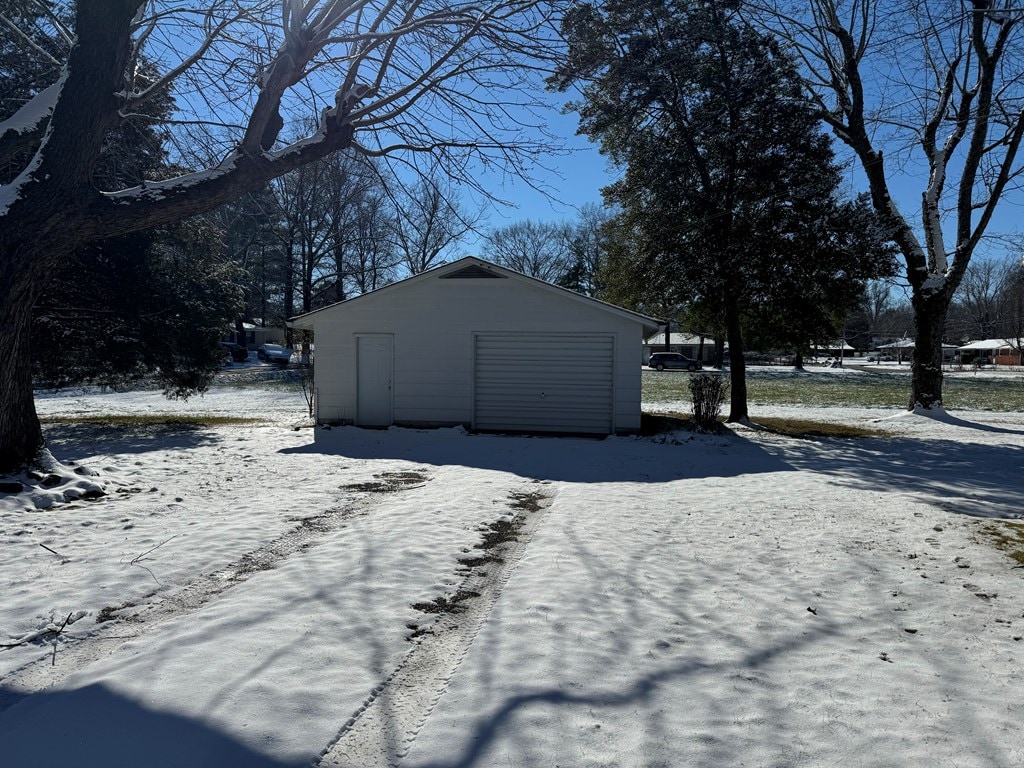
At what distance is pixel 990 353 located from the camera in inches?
2879

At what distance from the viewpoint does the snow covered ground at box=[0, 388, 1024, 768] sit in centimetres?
254

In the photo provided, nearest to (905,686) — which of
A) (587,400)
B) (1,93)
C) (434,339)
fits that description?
(587,400)

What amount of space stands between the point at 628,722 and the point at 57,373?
14402mm

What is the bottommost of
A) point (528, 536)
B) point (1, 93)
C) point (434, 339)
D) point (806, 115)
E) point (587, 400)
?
point (528, 536)

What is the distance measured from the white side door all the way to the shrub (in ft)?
22.4

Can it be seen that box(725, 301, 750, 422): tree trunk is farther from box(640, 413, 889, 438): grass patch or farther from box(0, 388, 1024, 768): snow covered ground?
box(0, 388, 1024, 768): snow covered ground

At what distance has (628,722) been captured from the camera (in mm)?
2676

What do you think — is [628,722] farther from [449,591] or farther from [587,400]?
[587,400]

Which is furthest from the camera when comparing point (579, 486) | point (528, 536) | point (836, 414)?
point (836, 414)

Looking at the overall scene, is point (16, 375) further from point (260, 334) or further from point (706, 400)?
point (260, 334)

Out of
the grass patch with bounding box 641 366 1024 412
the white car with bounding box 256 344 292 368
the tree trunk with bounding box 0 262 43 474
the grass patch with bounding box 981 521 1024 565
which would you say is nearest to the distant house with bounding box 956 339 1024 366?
the grass patch with bounding box 641 366 1024 412

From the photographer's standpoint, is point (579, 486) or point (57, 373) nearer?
point (579, 486)

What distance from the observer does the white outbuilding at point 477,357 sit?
42.8 ft

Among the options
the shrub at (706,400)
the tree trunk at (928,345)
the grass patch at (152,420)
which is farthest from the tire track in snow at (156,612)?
the tree trunk at (928,345)
